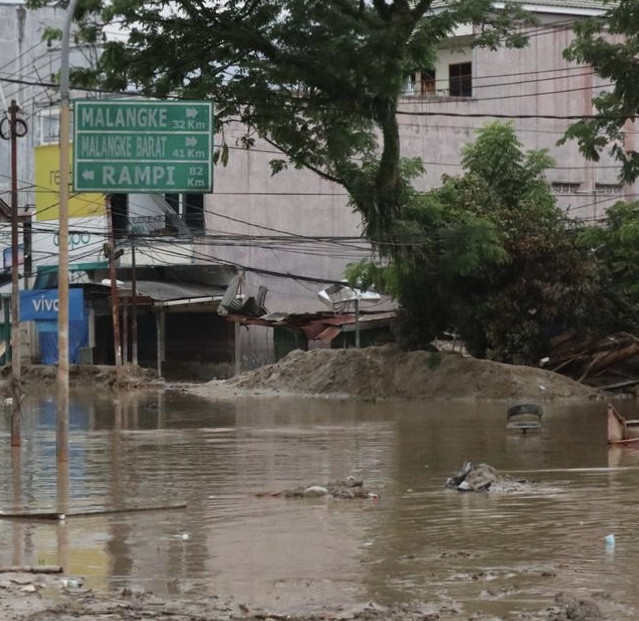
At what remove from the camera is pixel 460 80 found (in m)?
55.6

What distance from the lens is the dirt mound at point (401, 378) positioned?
3412cm

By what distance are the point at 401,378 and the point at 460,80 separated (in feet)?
74.2

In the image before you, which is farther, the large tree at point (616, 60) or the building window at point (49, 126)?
the building window at point (49, 126)

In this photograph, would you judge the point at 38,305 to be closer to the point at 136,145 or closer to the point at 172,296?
the point at 172,296

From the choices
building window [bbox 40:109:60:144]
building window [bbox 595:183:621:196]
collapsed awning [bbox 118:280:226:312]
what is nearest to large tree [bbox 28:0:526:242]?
collapsed awning [bbox 118:280:226:312]

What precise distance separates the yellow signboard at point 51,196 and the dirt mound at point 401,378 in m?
11.4

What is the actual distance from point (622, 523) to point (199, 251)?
3842 cm

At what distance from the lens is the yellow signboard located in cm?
5006

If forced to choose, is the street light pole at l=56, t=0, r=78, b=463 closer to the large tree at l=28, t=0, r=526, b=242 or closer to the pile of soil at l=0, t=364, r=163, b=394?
the large tree at l=28, t=0, r=526, b=242

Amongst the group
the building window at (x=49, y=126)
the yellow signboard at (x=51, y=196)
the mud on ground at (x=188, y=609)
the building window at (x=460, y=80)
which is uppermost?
the building window at (x=460, y=80)

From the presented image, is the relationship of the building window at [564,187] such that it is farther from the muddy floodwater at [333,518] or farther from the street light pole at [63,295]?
the street light pole at [63,295]

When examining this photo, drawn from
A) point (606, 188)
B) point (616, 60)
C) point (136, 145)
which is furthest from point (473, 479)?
point (606, 188)

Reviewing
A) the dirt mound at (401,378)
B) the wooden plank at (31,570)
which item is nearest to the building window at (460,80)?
the dirt mound at (401,378)

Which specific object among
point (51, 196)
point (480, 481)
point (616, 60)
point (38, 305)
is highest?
point (51, 196)
